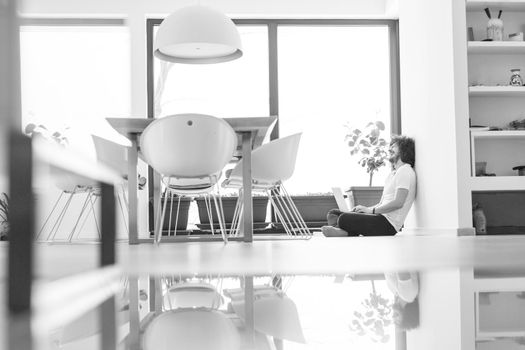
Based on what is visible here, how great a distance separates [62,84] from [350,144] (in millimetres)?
3096

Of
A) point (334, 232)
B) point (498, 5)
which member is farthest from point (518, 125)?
point (334, 232)

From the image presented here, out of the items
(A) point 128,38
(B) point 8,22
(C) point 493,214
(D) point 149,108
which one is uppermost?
(A) point 128,38

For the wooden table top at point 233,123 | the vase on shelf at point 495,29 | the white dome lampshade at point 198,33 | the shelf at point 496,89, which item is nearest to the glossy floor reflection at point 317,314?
the wooden table top at point 233,123

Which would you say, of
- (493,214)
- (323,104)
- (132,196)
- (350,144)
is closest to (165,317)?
(132,196)

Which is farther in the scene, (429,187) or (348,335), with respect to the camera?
(429,187)

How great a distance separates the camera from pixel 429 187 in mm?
5445

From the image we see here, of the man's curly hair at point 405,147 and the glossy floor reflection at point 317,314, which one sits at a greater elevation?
the man's curly hair at point 405,147

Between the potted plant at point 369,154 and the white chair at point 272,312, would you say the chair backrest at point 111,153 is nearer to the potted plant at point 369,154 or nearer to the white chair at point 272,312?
the potted plant at point 369,154

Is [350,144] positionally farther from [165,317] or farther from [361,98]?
[165,317]

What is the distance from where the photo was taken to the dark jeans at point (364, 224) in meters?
5.07

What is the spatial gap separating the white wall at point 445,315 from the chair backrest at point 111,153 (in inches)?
158

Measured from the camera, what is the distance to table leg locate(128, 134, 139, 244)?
3.87m

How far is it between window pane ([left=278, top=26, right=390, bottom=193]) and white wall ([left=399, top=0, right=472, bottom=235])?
0.85 m

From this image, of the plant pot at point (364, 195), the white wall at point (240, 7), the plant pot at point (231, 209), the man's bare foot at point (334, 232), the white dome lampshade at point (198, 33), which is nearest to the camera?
the white dome lampshade at point (198, 33)
